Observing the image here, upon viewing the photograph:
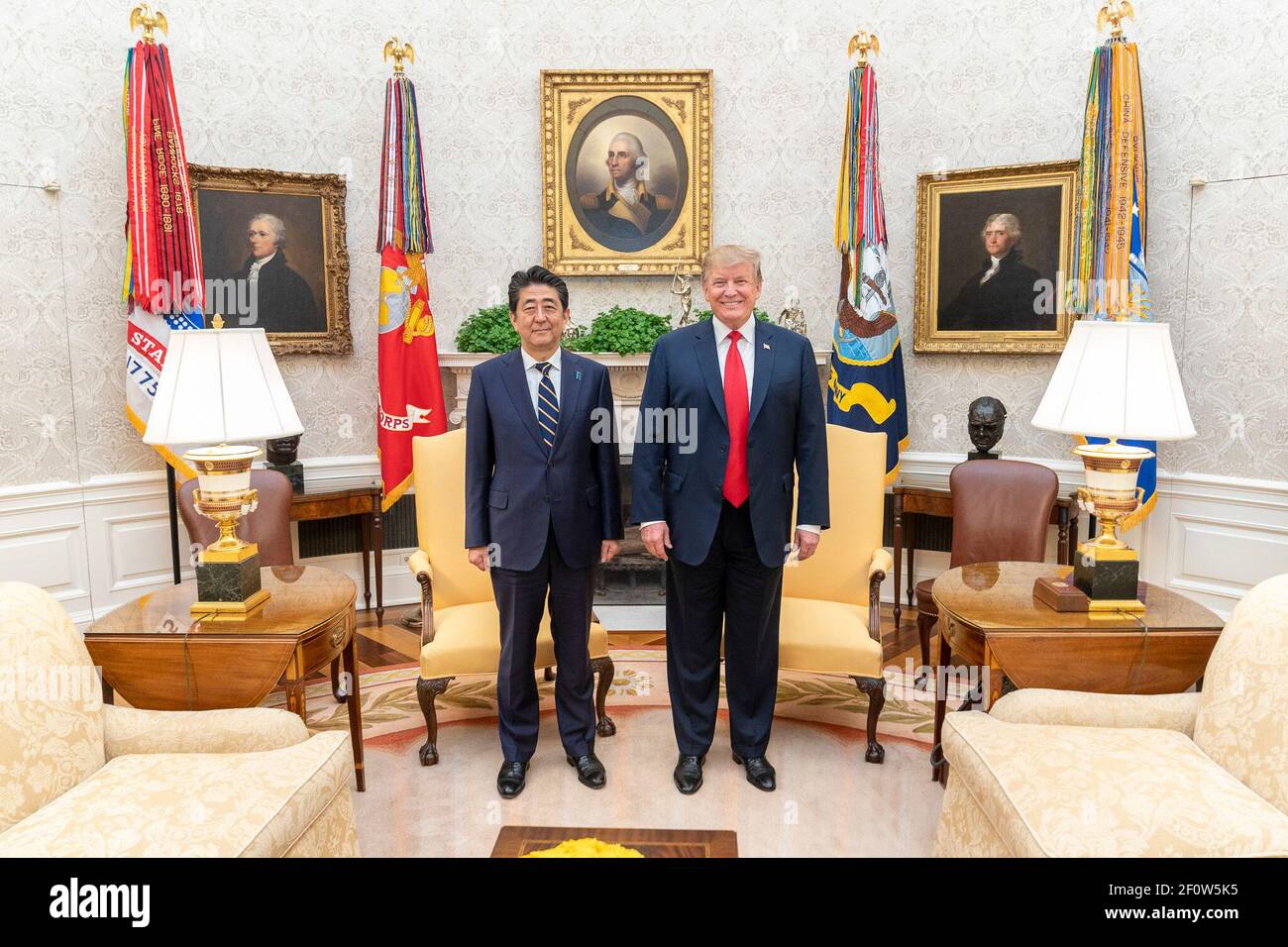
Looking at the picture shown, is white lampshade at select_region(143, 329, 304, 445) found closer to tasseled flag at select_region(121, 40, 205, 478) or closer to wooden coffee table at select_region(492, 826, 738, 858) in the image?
wooden coffee table at select_region(492, 826, 738, 858)

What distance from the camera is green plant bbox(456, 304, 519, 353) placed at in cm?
573

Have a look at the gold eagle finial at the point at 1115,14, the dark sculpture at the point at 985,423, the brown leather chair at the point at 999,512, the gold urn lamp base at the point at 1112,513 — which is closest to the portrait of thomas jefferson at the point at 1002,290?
the dark sculpture at the point at 985,423

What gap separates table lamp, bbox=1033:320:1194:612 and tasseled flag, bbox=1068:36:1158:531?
2.17 metres

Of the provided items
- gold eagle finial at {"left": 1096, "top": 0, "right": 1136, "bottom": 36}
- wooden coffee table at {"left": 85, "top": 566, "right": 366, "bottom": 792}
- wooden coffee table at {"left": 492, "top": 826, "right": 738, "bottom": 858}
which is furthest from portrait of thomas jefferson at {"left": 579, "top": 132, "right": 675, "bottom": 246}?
wooden coffee table at {"left": 492, "top": 826, "right": 738, "bottom": 858}

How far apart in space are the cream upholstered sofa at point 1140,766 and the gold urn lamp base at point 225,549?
2.34 m

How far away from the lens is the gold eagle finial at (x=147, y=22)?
483 cm

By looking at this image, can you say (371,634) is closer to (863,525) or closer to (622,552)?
(622,552)

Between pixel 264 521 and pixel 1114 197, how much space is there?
16.0ft

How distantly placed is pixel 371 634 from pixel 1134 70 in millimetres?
5369

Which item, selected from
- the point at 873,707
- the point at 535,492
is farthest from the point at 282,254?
the point at 873,707

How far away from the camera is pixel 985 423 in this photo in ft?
17.3

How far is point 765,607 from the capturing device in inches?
131

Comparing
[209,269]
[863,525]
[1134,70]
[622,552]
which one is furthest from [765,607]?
[209,269]

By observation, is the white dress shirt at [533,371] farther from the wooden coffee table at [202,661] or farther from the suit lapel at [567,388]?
the wooden coffee table at [202,661]
